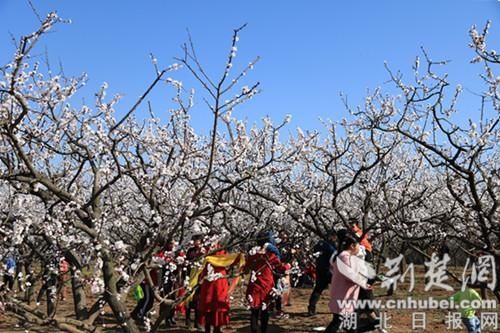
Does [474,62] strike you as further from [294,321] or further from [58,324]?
[294,321]

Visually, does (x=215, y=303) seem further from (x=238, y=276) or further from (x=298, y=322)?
(x=298, y=322)

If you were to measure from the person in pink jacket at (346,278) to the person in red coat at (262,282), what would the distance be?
137cm

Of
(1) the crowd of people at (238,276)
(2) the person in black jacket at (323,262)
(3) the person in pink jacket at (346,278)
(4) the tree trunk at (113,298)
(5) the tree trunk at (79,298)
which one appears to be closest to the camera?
(4) the tree trunk at (113,298)

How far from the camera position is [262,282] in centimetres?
774

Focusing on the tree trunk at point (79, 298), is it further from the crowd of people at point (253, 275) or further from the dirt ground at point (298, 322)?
the dirt ground at point (298, 322)

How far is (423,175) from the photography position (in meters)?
16.8

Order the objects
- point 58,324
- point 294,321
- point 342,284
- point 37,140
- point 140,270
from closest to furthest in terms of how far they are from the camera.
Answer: point 58,324, point 140,270, point 37,140, point 342,284, point 294,321

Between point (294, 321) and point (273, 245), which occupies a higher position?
point (273, 245)

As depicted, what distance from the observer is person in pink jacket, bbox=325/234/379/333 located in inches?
236

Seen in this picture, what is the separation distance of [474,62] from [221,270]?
3890 millimetres

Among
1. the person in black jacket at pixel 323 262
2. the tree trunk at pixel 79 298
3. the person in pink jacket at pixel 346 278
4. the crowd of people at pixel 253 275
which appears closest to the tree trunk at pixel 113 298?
the crowd of people at pixel 253 275

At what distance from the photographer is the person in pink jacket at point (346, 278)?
599cm

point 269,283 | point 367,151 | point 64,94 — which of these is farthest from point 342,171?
point 64,94

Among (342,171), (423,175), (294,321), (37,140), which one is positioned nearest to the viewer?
(37,140)
